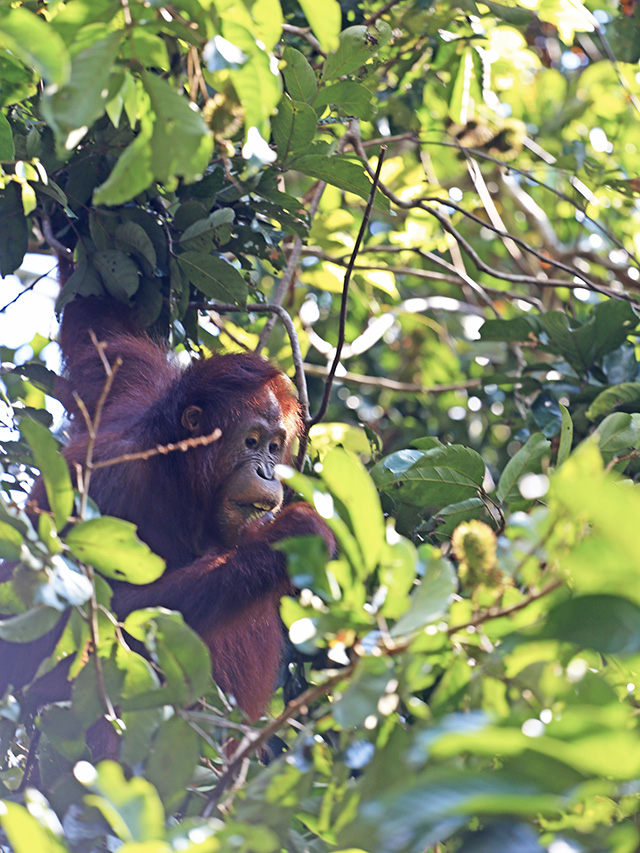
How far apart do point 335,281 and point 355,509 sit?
2734mm

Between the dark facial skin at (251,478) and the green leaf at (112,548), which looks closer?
the green leaf at (112,548)

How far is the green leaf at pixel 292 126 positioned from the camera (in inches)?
97.3

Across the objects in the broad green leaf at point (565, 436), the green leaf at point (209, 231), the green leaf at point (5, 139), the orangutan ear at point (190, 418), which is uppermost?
the green leaf at point (5, 139)

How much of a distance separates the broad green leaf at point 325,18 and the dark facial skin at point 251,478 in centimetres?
155

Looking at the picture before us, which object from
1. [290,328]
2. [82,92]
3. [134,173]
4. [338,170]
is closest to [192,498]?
[290,328]

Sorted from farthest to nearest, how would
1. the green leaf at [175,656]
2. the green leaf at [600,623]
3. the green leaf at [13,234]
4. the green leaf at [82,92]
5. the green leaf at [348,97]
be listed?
the green leaf at [13,234] < the green leaf at [348,97] < the green leaf at [175,656] < the green leaf at [82,92] < the green leaf at [600,623]

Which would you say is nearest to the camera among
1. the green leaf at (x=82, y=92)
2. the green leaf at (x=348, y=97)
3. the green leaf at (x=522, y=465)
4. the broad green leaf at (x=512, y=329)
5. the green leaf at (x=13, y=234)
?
the green leaf at (x=82, y=92)

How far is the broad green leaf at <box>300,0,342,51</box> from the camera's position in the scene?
4.91 ft

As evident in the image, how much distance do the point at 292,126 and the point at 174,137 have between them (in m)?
1.17

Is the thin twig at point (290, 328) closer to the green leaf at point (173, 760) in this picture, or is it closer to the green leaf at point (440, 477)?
the green leaf at point (440, 477)

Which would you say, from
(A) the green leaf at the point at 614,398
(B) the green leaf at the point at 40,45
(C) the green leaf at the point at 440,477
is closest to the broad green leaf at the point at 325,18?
(B) the green leaf at the point at 40,45

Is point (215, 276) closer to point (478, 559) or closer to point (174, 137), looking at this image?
point (174, 137)

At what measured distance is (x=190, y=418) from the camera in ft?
9.69

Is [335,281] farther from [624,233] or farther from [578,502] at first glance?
[578,502]
